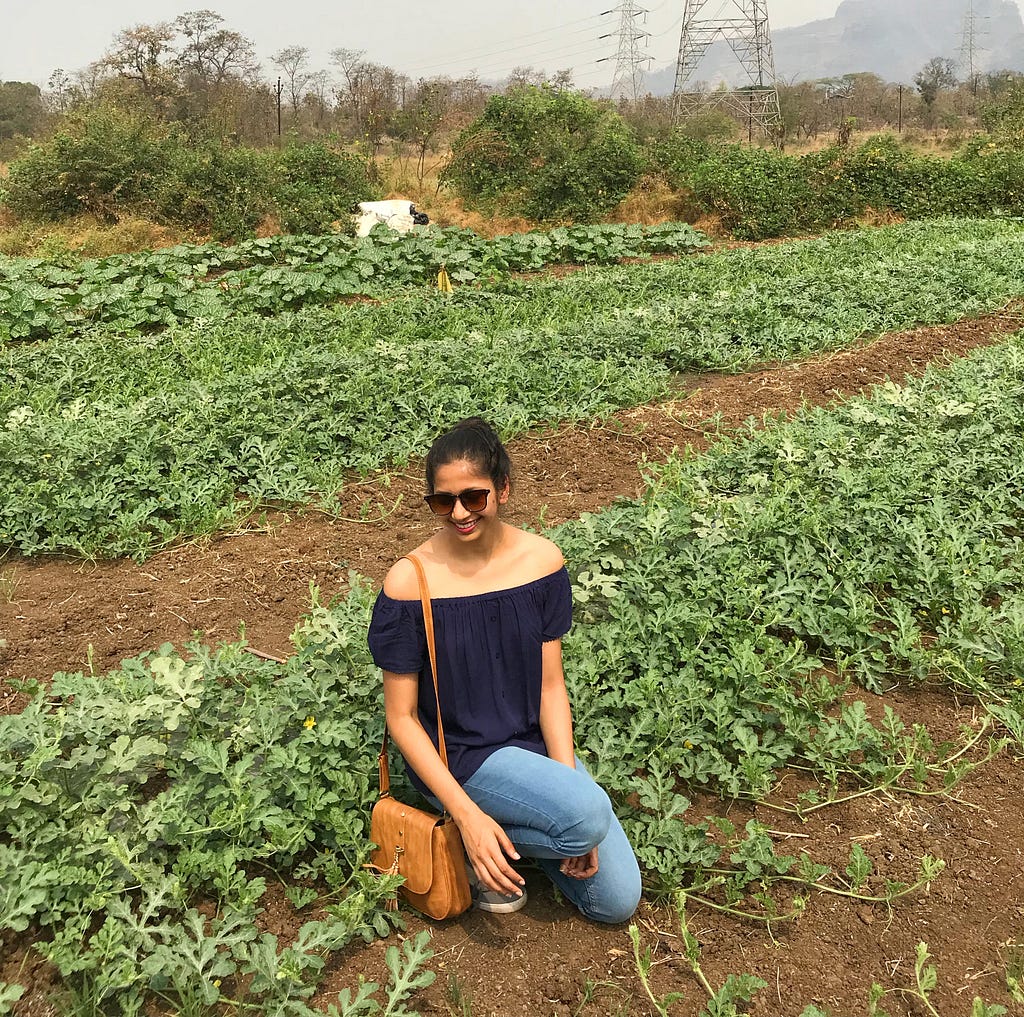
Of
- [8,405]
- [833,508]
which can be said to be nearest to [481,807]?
[833,508]

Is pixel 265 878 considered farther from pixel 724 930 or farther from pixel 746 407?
pixel 746 407

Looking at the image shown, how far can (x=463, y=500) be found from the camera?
232 cm

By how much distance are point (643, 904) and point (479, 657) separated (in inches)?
36.1

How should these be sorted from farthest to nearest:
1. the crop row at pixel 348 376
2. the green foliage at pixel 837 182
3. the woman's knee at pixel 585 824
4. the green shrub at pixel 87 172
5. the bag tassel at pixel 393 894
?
the green foliage at pixel 837 182 < the green shrub at pixel 87 172 < the crop row at pixel 348 376 < the bag tassel at pixel 393 894 < the woman's knee at pixel 585 824

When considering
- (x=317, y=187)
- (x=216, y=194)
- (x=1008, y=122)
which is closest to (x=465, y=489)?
(x=216, y=194)

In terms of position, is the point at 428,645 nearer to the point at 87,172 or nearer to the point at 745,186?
the point at 87,172

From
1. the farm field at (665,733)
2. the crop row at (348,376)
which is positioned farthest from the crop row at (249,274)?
the farm field at (665,733)

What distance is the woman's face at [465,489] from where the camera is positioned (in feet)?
7.57

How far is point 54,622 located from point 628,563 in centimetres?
283

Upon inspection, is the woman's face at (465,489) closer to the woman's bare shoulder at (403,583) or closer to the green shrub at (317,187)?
the woman's bare shoulder at (403,583)

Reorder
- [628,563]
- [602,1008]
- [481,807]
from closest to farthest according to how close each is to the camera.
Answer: [602,1008], [481,807], [628,563]

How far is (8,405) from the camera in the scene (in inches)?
260

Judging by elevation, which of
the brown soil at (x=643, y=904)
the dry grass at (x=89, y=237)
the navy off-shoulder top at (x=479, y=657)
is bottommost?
the brown soil at (x=643, y=904)

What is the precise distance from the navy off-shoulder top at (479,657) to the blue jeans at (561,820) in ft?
0.30
